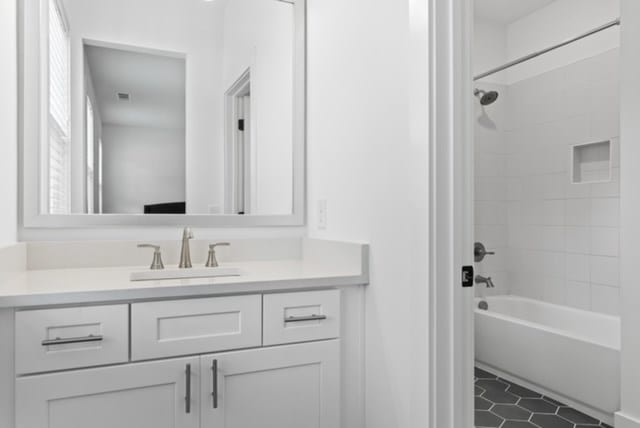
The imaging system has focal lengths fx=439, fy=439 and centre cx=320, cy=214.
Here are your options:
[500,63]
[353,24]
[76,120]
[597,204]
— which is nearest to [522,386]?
[597,204]

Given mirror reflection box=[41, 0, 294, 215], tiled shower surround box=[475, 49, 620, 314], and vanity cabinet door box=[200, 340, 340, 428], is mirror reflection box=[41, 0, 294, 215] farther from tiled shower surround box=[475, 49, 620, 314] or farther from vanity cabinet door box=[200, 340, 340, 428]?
tiled shower surround box=[475, 49, 620, 314]

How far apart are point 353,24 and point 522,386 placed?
2.09 m

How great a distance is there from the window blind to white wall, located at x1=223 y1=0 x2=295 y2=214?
0.66m

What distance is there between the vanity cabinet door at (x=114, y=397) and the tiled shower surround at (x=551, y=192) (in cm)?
252

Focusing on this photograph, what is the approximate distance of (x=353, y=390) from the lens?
1566 millimetres

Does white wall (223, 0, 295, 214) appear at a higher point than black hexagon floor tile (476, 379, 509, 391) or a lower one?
higher

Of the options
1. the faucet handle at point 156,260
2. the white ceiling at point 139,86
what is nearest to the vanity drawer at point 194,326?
the faucet handle at point 156,260

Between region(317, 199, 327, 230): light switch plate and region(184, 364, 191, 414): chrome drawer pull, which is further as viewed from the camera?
region(317, 199, 327, 230): light switch plate

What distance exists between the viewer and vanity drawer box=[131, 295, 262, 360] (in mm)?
1285

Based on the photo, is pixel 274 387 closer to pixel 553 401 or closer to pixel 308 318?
pixel 308 318

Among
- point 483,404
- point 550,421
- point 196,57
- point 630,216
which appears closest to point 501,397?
point 483,404

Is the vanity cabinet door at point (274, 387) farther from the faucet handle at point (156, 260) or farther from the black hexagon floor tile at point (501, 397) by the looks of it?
the black hexagon floor tile at point (501, 397)

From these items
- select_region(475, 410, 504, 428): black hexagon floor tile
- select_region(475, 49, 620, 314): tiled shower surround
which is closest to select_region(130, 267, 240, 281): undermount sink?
select_region(475, 410, 504, 428): black hexagon floor tile

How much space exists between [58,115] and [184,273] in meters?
0.78
